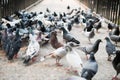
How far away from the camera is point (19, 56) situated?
910 cm

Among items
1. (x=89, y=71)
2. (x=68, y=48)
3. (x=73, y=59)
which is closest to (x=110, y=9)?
(x=68, y=48)

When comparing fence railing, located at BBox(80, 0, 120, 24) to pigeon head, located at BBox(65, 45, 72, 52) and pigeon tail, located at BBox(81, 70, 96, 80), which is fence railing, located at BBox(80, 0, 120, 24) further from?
pigeon tail, located at BBox(81, 70, 96, 80)

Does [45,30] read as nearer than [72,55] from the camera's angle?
No

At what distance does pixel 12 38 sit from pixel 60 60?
1635 mm

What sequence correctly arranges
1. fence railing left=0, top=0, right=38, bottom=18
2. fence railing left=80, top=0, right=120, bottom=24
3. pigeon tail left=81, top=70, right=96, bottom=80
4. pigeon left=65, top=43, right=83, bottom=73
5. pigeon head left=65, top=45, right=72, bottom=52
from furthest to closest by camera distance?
fence railing left=80, top=0, right=120, bottom=24 < fence railing left=0, top=0, right=38, bottom=18 < pigeon head left=65, top=45, right=72, bottom=52 < pigeon left=65, top=43, right=83, bottom=73 < pigeon tail left=81, top=70, right=96, bottom=80

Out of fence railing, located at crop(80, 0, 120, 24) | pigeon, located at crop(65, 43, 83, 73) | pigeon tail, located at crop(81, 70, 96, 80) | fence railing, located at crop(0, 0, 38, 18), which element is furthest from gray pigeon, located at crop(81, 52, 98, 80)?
fence railing, located at crop(0, 0, 38, 18)

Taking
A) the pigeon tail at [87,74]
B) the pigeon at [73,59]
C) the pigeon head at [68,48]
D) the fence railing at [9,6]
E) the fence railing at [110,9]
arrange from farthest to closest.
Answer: the fence railing at [110,9] → the fence railing at [9,6] → the pigeon head at [68,48] → the pigeon at [73,59] → the pigeon tail at [87,74]

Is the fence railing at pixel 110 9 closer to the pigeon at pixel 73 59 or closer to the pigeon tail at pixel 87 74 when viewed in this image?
the pigeon at pixel 73 59

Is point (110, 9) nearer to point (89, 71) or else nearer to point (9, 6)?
point (9, 6)

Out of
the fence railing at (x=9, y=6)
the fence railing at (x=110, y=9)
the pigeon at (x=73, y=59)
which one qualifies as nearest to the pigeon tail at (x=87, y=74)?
the pigeon at (x=73, y=59)

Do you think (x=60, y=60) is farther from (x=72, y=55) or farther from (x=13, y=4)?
(x=13, y=4)

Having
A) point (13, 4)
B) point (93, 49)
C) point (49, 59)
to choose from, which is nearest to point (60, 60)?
point (49, 59)

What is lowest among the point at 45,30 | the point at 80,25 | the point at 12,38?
the point at 80,25

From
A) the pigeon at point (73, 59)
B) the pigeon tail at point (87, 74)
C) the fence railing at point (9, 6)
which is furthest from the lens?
the fence railing at point (9, 6)
